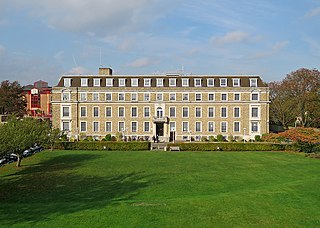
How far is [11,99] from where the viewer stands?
218 feet

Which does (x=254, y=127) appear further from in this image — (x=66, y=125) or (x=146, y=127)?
(x=66, y=125)

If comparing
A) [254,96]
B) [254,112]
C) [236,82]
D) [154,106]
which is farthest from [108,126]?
[254,96]

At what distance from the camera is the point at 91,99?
52.5 meters

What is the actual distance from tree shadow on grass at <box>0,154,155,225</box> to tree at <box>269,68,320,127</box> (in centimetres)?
3942

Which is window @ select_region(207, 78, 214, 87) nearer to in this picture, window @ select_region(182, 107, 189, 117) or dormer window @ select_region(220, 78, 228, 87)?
dormer window @ select_region(220, 78, 228, 87)

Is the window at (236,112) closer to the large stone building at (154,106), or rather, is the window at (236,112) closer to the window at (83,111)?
the large stone building at (154,106)

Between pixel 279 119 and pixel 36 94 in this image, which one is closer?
pixel 279 119

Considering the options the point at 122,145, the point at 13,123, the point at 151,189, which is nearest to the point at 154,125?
the point at 122,145

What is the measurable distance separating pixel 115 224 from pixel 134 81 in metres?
42.1

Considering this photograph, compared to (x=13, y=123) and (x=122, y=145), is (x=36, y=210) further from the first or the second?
(x=122, y=145)

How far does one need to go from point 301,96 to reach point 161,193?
4400cm

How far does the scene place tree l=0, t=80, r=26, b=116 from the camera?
66375mm

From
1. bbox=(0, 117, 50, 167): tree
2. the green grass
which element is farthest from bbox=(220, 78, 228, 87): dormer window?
bbox=(0, 117, 50, 167): tree

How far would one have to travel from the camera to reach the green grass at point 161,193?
40.9ft
